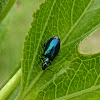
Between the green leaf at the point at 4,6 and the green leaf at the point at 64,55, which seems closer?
the green leaf at the point at 4,6

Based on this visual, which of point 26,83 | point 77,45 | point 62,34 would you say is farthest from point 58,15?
point 26,83

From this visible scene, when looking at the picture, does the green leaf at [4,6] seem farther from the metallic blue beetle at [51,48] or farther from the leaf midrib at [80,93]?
the leaf midrib at [80,93]

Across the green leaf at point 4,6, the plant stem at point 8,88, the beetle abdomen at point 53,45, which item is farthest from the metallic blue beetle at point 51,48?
the green leaf at point 4,6

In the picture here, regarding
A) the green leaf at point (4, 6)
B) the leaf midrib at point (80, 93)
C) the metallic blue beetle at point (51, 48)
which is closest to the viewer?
the green leaf at point (4, 6)

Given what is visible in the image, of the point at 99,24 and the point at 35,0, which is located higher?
the point at 99,24

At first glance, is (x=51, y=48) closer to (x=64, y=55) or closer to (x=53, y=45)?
(x=53, y=45)

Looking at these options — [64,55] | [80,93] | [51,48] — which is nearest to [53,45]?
[51,48]

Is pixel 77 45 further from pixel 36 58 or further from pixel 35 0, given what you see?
pixel 35 0

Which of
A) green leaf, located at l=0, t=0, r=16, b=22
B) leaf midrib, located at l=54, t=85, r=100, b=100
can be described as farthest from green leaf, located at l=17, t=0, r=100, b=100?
green leaf, located at l=0, t=0, r=16, b=22
